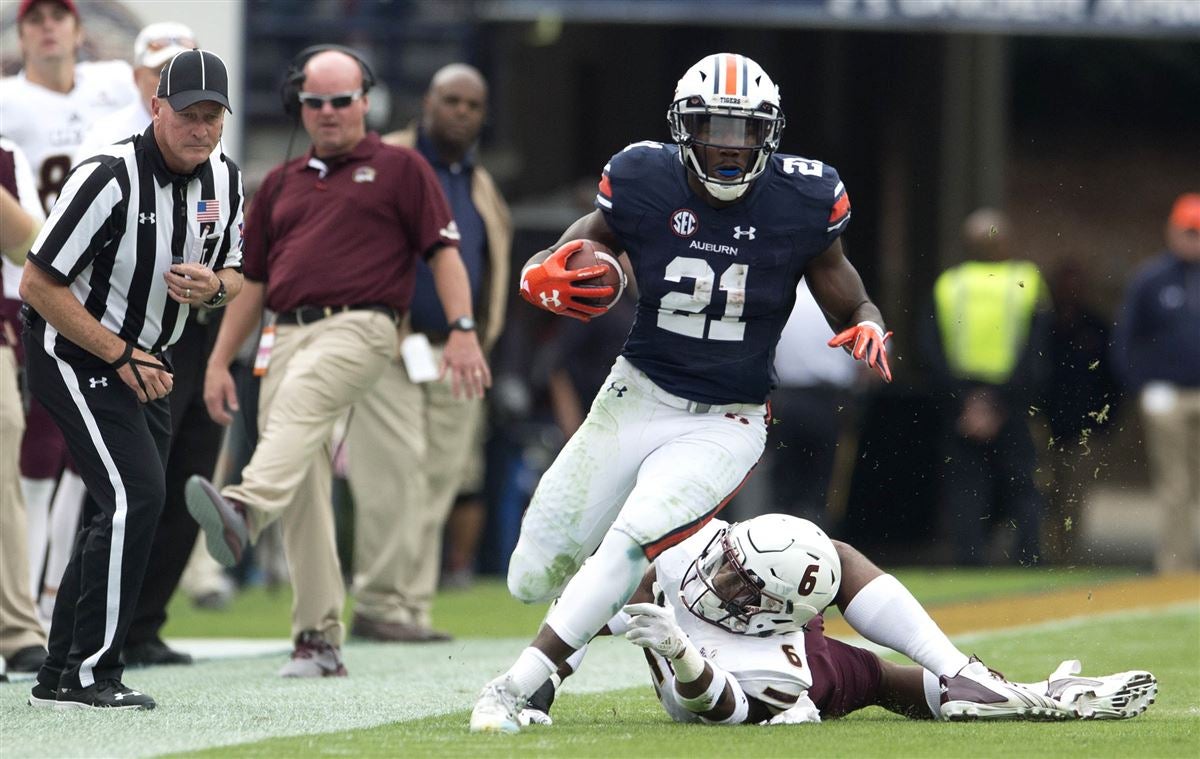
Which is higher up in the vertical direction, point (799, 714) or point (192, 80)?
point (192, 80)

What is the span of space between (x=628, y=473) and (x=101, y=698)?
5.22 ft

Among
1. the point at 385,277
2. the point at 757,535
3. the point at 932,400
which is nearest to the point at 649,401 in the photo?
the point at 757,535

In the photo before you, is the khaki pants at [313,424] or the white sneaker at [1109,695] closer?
the white sneaker at [1109,695]

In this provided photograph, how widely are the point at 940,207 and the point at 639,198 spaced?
11.0 metres

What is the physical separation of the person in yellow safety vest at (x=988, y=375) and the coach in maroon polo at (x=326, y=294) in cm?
517

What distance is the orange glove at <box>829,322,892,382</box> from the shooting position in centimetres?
547

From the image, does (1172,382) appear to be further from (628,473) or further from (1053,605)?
(628,473)

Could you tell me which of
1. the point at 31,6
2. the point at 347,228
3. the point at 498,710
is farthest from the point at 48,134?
the point at 498,710

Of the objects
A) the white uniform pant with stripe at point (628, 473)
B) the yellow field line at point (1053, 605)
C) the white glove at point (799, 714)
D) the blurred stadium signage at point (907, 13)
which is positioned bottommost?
the yellow field line at point (1053, 605)

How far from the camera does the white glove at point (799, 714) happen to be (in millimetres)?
5434

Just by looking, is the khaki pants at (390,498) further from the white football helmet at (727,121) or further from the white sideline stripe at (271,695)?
the white football helmet at (727,121)

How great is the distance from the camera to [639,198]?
570 centimetres

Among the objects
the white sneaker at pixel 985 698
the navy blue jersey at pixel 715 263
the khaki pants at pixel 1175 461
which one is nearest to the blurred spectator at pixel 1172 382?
the khaki pants at pixel 1175 461

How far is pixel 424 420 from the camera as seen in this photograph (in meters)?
8.84
